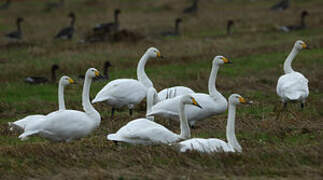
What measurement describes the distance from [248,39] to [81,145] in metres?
13.9

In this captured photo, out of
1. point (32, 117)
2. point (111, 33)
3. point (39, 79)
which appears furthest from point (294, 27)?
point (32, 117)

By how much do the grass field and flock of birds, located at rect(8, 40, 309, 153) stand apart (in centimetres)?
20

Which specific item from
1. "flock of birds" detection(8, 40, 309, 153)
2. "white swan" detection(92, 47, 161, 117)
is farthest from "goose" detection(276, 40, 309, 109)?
"white swan" detection(92, 47, 161, 117)

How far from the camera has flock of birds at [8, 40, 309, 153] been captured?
854 centimetres

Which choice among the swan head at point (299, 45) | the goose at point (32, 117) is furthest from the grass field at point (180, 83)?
the swan head at point (299, 45)

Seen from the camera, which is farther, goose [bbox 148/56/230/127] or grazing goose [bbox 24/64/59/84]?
grazing goose [bbox 24/64/59/84]

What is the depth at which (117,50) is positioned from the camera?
19.4 meters

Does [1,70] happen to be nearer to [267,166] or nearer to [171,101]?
[171,101]

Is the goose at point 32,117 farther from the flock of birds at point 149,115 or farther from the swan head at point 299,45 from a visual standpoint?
the swan head at point 299,45

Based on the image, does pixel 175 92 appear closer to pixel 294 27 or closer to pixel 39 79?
pixel 39 79

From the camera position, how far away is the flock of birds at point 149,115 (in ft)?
28.0

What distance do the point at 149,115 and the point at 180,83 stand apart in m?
4.98

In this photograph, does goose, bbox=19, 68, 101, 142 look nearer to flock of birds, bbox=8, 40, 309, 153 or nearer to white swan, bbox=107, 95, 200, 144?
flock of birds, bbox=8, 40, 309, 153

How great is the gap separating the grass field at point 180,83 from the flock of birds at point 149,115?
0.65 feet
